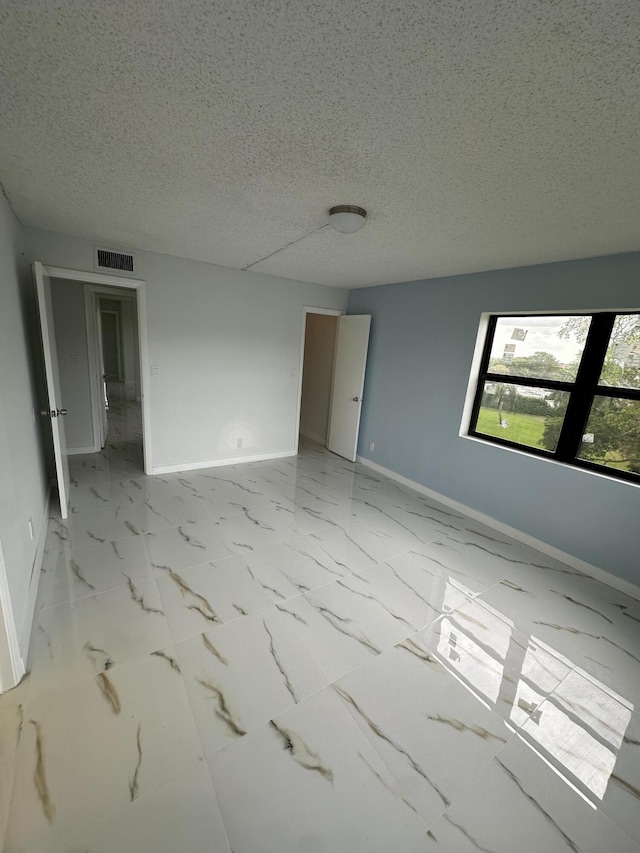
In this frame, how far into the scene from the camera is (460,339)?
135 inches

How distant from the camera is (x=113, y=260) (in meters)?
3.23

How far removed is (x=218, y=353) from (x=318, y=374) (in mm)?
2053

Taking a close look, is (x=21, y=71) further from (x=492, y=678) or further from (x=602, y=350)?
(x=602, y=350)

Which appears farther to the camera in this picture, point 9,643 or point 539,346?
point 539,346

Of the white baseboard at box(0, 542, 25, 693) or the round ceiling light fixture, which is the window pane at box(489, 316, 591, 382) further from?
the white baseboard at box(0, 542, 25, 693)

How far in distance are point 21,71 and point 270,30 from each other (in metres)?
0.87

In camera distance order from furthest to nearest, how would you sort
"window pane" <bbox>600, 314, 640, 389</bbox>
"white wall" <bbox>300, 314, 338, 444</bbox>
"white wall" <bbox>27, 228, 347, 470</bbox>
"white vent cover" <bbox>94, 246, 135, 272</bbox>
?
1. "white wall" <bbox>300, 314, 338, 444</bbox>
2. "white wall" <bbox>27, 228, 347, 470</bbox>
3. "white vent cover" <bbox>94, 246, 135, 272</bbox>
4. "window pane" <bbox>600, 314, 640, 389</bbox>

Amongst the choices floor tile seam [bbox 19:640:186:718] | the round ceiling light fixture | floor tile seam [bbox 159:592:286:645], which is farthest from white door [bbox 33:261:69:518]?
the round ceiling light fixture

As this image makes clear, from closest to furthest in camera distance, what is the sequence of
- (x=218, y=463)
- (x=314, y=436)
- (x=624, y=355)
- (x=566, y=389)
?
(x=624, y=355) < (x=566, y=389) < (x=218, y=463) < (x=314, y=436)

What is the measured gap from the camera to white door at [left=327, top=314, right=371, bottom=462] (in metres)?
4.50

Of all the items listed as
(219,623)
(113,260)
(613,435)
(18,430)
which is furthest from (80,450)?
(613,435)

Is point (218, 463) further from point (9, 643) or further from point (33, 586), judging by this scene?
point (9, 643)

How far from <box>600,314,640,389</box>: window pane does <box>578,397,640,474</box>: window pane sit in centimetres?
14

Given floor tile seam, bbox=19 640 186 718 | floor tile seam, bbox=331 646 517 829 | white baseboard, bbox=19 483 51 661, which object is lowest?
floor tile seam, bbox=331 646 517 829
